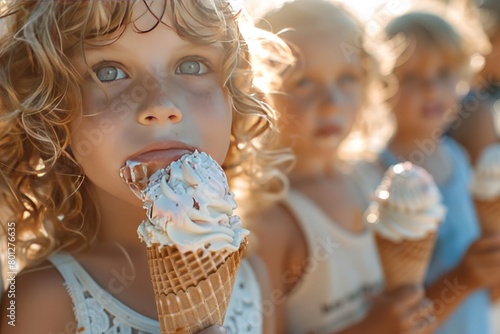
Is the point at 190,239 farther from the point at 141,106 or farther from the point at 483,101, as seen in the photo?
the point at 483,101

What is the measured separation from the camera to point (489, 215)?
9.23 ft

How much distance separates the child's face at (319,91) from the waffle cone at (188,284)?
0.99 metres

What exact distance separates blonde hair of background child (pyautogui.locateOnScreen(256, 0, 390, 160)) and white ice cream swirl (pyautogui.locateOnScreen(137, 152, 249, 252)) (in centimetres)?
82

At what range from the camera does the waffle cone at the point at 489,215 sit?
110 inches

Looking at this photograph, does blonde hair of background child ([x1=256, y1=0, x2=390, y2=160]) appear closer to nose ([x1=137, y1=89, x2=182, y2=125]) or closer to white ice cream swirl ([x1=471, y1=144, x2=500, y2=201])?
white ice cream swirl ([x1=471, y1=144, x2=500, y2=201])

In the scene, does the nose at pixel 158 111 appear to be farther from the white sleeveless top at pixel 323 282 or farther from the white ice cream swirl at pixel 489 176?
the white ice cream swirl at pixel 489 176

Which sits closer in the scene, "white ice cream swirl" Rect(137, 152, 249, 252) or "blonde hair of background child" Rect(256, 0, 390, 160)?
"white ice cream swirl" Rect(137, 152, 249, 252)

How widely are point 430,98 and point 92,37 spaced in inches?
65.0

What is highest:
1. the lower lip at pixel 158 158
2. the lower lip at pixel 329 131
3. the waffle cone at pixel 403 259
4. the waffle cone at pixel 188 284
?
the lower lip at pixel 329 131

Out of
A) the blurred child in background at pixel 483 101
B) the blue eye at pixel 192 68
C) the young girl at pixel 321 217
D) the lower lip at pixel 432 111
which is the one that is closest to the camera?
the blue eye at pixel 192 68

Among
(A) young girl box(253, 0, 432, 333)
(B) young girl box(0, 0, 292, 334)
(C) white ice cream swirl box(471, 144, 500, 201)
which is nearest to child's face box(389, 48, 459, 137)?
(C) white ice cream swirl box(471, 144, 500, 201)

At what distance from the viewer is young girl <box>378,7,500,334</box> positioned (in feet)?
8.85

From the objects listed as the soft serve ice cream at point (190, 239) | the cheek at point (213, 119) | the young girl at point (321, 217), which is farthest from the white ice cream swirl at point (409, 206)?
the soft serve ice cream at point (190, 239)

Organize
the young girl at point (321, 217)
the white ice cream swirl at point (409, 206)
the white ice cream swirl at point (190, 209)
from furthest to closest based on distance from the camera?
the young girl at point (321, 217) → the white ice cream swirl at point (409, 206) → the white ice cream swirl at point (190, 209)
